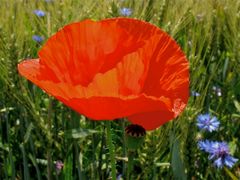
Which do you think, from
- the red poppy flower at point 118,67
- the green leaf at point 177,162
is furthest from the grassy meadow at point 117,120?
the red poppy flower at point 118,67

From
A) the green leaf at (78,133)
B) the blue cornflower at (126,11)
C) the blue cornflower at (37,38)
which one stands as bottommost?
the green leaf at (78,133)

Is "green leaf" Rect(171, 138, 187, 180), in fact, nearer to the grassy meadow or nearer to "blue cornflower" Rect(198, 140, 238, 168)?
the grassy meadow

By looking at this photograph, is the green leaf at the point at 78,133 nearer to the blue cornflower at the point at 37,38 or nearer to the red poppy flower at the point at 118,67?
the blue cornflower at the point at 37,38

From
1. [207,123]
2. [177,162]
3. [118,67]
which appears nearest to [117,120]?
[207,123]

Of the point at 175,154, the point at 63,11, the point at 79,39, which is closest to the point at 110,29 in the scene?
the point at 79,39

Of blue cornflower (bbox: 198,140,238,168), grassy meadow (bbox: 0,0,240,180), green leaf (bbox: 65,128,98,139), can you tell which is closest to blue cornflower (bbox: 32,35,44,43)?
grassy meadow (bbox: 0,0,240,180)

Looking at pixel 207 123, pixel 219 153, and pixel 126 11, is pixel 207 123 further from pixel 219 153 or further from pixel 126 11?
pixel 126 11
